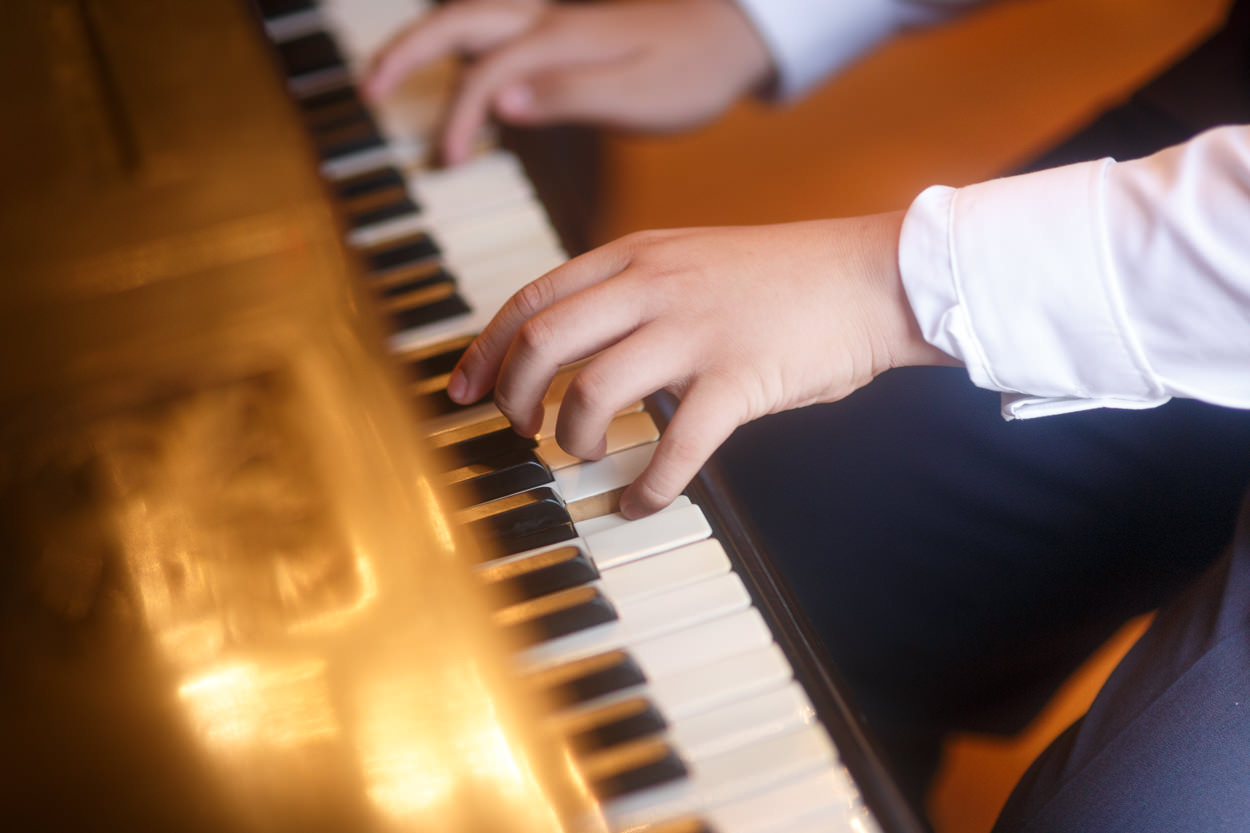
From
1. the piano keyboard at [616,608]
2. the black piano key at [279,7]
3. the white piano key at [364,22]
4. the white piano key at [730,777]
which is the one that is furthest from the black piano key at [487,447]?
the black piano key at [279,7]

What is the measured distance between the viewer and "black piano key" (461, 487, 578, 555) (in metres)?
0.56

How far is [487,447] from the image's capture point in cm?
60

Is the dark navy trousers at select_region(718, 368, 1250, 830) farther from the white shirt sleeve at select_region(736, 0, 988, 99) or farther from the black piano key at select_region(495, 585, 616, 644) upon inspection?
the white shirt sleeve at select_region(736, 0, 988, 99)

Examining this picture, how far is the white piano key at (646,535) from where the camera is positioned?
564mm

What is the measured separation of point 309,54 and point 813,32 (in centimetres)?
53

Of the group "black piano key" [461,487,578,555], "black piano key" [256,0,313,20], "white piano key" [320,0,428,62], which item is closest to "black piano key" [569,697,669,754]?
"black piano key" [461,487,578,555]

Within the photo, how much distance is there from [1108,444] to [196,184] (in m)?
Result: 0.76

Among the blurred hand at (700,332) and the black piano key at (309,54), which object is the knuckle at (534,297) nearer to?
the blurred hand at (700,332)

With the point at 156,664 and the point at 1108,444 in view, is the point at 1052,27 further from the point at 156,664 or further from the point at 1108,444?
the point at 156,664

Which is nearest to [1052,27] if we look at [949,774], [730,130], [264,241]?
[730,130]

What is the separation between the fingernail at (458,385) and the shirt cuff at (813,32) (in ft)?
1.98

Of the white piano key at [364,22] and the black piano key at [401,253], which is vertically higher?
the white piano key at [364,22]

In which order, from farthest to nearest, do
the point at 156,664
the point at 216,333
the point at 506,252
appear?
the point at 506,252 → the point at 216,333 → the point at 156,664

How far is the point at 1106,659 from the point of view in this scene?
4.05 ft
